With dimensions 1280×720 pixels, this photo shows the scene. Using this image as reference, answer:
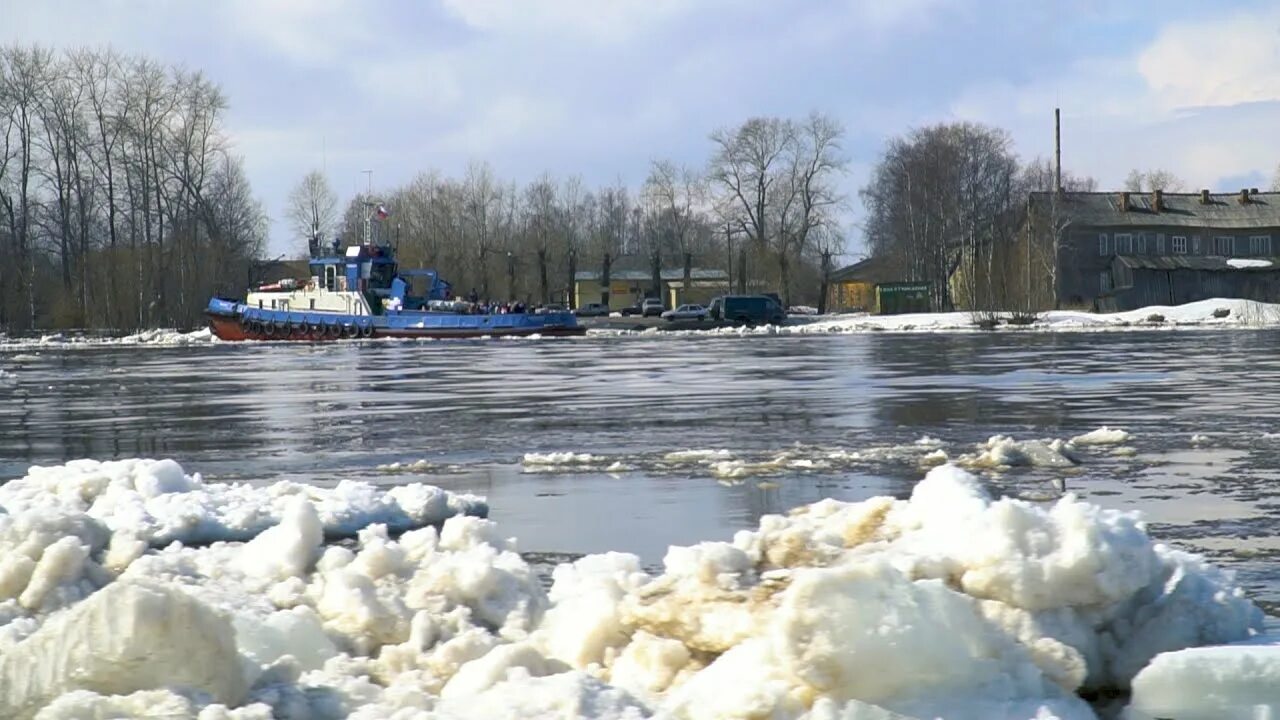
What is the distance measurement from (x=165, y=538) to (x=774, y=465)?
195 inches

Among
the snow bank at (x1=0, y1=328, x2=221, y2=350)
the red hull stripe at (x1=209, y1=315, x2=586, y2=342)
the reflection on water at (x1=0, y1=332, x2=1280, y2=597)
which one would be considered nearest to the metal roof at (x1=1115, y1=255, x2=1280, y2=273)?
the red hull stripe at (x1=209, y1=315, x2=586, y2=342)

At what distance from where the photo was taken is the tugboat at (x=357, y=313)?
6116cm

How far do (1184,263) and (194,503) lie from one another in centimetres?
8966

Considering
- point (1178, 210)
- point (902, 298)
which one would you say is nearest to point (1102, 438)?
point (902, 298)

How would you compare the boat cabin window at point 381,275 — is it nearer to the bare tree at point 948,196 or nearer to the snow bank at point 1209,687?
the bare tree at point 948,196

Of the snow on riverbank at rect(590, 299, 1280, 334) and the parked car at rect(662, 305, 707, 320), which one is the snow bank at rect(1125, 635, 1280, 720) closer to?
the snow on riverbank at rect(590, 299, 1280, 334)

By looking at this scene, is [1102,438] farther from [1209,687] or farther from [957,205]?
[957,205]

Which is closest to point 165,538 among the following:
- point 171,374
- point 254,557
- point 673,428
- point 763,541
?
point 254,557

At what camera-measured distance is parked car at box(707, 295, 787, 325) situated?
7588cm

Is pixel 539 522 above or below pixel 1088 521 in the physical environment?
below

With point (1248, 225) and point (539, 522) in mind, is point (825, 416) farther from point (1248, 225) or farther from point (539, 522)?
point (1248, 225)

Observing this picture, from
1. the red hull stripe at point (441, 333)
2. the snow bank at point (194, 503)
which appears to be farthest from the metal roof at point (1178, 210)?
the snow bank at point (194, 503)

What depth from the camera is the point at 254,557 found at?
23.3 ft

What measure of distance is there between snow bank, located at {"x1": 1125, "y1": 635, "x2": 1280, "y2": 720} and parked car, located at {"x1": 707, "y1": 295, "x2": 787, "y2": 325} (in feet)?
232
